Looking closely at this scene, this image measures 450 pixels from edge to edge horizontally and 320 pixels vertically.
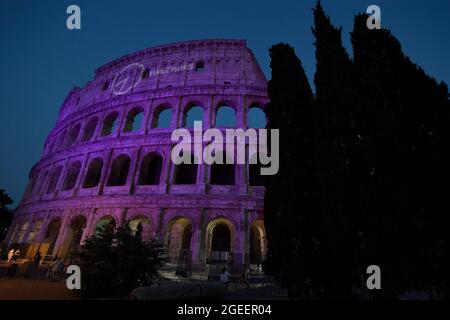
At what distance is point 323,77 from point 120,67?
23.4m

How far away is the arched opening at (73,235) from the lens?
17.6 metres

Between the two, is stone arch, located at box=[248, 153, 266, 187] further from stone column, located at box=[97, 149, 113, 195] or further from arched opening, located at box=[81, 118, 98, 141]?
arched opening, located at box=[81, 118, 98, 141]

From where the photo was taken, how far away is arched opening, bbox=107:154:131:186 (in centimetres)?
1964

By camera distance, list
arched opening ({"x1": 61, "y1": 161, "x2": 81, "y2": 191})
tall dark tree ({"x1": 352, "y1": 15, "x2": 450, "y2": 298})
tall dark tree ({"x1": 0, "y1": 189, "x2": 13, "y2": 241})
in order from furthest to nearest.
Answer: tall dark tree ({"x1": 0, "y1": 189, "x2": 13, "y2": 241}) < arched opening ({"x1": 61, "y1": 161, "x2": 81, "y2": 191}) < tall dark tree ({"x1": 352, "y1": 15, "x2": 450, "y2": 298})

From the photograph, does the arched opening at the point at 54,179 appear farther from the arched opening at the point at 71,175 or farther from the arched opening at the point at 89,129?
the arched opening at the point at 89,129

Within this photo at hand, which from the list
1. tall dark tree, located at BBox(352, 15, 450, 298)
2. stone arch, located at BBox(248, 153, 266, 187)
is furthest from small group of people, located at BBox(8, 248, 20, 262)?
tall dark tree, located at BBox(352, 15, 450, 298)

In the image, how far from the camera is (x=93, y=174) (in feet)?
68.9

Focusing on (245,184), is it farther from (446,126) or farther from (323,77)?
(446,126)

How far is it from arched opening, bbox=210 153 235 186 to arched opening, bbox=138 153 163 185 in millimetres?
4640

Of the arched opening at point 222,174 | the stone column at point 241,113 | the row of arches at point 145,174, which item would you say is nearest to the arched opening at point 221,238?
the arched opening at point 222,174
